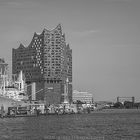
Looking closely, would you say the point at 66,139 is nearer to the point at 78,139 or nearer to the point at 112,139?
the point at 78,139

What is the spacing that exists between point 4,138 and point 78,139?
46.9 feet

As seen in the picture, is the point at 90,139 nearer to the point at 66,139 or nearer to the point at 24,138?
the point at 66,139

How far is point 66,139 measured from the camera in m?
88.2

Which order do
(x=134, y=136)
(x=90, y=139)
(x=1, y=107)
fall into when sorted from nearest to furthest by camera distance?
(x=90, y=139) < (x=134, y=136) < (x=1, y=107)

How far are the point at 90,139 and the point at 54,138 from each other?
7.56 meters

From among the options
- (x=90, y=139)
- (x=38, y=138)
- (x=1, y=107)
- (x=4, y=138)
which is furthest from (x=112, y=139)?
(x=1, y=107)

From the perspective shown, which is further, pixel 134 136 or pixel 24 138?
pixel 134 136

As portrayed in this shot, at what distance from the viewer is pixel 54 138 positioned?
300 ft

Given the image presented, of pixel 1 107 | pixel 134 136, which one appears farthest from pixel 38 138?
pixel 1 107

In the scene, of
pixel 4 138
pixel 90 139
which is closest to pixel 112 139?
pixel 90 139

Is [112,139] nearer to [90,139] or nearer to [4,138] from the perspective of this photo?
[90,139]

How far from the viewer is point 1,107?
7864 inches

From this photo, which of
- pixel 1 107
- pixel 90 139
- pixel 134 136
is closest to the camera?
pixel 90 139

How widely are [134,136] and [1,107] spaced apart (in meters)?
108
